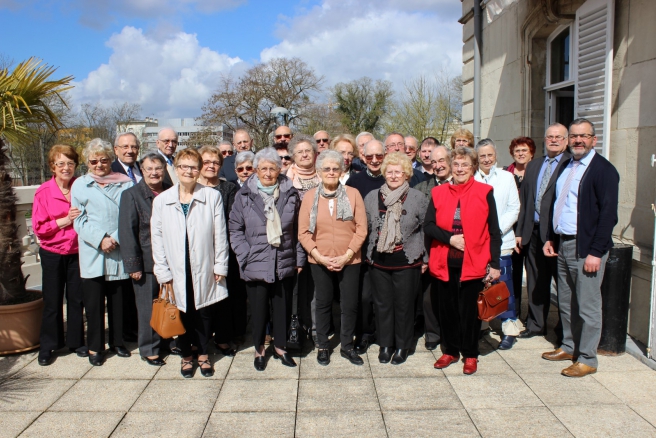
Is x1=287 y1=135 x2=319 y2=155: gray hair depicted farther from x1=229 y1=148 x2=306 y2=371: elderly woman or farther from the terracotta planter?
the terracotta planter

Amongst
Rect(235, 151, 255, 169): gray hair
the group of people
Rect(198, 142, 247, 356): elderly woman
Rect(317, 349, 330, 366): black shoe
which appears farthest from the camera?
Rect(235, 151, 255, 169): gray hair

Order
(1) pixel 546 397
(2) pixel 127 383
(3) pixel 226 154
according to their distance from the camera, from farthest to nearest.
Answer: (3) pixel 226 154 < (2) pixel 127 383 < (1) pixel 546 397

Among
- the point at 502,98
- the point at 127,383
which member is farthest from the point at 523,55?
the point at 127,383

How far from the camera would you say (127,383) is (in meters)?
4.08

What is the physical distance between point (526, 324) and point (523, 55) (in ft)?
13.7

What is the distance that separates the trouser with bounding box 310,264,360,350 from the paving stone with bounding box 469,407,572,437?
1296mm

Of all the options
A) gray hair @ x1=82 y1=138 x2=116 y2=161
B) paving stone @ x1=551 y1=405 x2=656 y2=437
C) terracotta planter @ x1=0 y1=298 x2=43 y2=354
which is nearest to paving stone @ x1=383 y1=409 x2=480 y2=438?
paving stone @ x1=551 y1=405 x2=656 y2=437

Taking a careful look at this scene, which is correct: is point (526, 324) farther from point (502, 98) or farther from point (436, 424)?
point (502, 98)

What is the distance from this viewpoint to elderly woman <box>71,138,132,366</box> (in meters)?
4.36

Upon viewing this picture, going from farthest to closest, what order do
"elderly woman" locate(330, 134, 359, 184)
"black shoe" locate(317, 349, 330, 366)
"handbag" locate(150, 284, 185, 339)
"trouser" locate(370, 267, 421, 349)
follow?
1. "elderly woman" locate(330, 134, 359, 184)
2. "black shoe" locate(317, 349, 330, 366)
3. "trouser" locate(370, 267, 421, 349)
4. "handbag" locate(150, 284, 185, 339)

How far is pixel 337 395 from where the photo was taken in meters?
3.80

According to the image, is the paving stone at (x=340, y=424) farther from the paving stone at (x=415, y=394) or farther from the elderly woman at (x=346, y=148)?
the elderly woman at (x=346, y=148)

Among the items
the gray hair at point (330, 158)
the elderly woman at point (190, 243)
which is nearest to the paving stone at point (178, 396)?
the elderly woman at point (190, 243)

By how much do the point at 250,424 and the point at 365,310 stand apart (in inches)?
64.3
